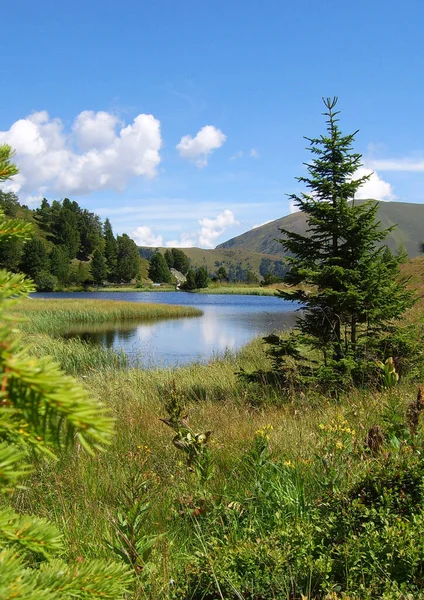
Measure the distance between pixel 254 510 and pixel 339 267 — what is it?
5.02 metres

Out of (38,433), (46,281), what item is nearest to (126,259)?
(46,281)

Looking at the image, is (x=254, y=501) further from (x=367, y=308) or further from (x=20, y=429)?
(x=367, y=308)

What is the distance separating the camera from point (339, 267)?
700cm

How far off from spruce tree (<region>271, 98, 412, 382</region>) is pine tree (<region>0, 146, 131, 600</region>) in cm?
636

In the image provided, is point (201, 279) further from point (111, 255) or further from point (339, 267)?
point (339, 267)

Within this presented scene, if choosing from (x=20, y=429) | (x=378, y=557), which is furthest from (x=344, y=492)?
(x=20, y=429)

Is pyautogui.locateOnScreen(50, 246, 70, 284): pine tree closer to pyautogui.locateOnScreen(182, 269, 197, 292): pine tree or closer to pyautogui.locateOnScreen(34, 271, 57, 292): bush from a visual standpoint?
pyautogui.locateOnScreen(34, 271, 57, 292): bush

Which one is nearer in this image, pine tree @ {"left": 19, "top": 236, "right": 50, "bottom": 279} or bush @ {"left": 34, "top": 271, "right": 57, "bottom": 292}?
bush @ {"left": 34, "top": 271, "right": 57, "bottom": 292}

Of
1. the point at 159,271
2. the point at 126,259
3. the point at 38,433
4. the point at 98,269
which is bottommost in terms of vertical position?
the point at 38,433

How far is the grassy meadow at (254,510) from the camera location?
70.0 inches

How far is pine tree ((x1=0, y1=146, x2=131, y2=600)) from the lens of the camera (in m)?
0.63

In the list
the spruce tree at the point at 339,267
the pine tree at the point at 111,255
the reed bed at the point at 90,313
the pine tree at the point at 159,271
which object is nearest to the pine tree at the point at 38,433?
the spruce tree at the point at 339,267

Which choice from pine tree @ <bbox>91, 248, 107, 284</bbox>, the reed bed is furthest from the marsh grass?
pine tree @ <bbox>91, 248, 107, 284</bbox>

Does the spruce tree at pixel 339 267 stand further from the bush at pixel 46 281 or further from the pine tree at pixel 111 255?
the pine tree at pixel 111 255
